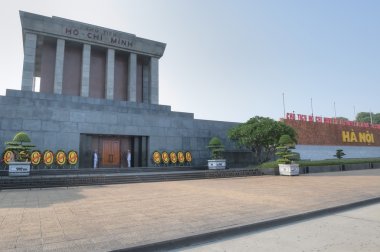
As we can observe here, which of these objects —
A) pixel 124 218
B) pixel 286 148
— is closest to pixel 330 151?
pixel 286 148

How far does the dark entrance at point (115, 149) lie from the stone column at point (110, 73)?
5.44m

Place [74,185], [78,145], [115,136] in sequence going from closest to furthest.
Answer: [74,185]
[78,145]
[115,136]

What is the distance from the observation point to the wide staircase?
1380 centimetres

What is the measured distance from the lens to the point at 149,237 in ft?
16.4

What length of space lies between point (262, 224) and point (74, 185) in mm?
11774

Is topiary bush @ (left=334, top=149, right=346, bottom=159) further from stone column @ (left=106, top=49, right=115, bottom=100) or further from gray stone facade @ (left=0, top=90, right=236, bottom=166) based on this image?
stone column @ (left=106, top=49, right=115, bottom=100)

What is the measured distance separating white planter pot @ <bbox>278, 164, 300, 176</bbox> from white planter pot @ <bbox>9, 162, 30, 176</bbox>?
61.1 ft

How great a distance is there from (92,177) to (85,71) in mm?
14499

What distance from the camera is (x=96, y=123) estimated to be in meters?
21.7

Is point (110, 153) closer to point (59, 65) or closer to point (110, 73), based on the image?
point (110, 73)

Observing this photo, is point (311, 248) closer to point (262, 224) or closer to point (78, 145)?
point (262, 224)

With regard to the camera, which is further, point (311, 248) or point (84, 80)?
point (84, 80)

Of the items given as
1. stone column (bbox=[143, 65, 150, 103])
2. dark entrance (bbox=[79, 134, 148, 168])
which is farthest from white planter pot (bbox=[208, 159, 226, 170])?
stone column (bbox=[143, 65, 150, 103])

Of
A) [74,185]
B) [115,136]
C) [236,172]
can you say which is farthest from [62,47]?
[236,172]
